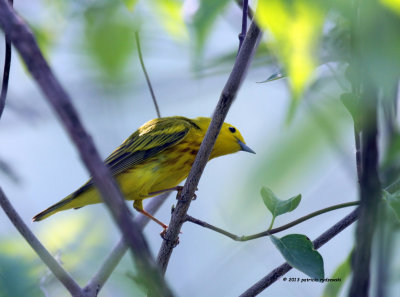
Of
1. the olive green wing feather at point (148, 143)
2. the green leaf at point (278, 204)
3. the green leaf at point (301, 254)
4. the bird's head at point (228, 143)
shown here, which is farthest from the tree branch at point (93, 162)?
the bird's head at point (228, 143)

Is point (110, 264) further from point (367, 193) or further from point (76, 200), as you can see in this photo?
point (367, 193)

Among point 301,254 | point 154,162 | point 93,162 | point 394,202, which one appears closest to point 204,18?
point 93,162

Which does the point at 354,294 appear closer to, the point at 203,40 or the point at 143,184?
the point at 203,40

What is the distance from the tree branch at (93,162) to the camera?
0.82 m

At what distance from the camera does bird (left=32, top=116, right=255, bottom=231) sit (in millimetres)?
4379

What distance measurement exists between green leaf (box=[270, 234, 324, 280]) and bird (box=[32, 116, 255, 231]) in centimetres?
236

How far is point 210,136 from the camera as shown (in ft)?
7.91

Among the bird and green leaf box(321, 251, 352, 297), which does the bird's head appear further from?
green leaf box(321, 251, 352, 297)

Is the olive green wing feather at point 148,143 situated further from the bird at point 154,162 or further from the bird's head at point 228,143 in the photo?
the bird's head at point 228,143

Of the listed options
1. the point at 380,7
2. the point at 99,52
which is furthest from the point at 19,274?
the point at 380,7

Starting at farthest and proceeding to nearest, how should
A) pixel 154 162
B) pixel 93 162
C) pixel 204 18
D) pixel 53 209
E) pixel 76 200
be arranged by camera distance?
pixel 154 162, pixel 76 200, pixel 53 209, pixel 204 18, pixel 93 162

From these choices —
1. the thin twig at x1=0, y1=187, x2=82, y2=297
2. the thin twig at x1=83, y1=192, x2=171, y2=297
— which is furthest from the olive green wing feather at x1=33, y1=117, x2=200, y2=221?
Result: the thin twig at x1=0, y1=187, x2=82, y2=297

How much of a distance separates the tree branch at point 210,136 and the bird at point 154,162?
57.8 inches

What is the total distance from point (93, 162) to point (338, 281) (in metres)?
1.66
